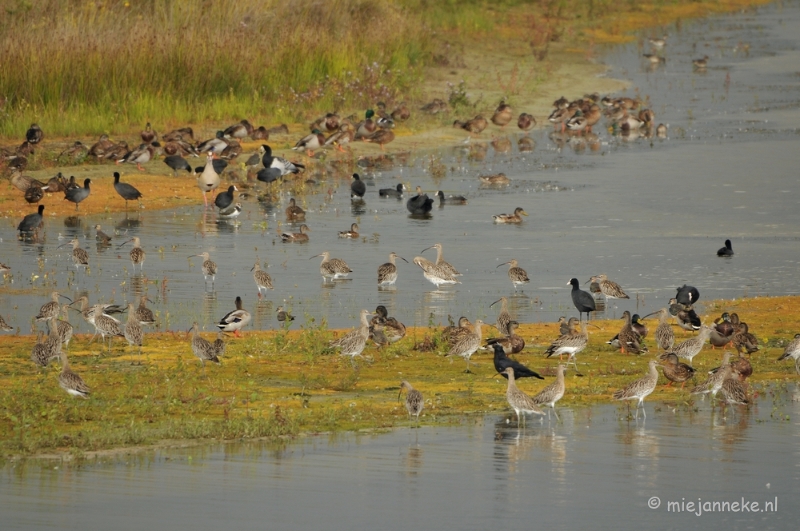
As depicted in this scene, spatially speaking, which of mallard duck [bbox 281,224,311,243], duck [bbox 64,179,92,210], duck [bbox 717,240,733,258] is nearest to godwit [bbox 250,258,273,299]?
mallard duck [bbox 281,224,311,243]

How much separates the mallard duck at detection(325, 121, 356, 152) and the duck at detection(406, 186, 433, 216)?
685cm

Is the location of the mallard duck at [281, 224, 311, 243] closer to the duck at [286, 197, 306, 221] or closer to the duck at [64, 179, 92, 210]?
the duck at [286, 197, 306, 221]

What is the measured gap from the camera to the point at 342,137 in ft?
118

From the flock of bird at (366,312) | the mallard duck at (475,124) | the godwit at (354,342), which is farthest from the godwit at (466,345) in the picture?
the mallard duck at (475,124)

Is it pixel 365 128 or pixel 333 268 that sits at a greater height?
pixel 365 128

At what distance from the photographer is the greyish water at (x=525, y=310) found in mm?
11898

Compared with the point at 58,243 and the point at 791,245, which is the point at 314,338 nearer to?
the point at 58,243

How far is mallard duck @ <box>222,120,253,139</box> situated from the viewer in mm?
35031

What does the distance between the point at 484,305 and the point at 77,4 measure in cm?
2104

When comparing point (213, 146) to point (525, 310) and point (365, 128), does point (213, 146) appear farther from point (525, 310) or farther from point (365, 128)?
point (525, 310)

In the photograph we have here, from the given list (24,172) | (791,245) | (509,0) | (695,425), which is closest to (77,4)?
(24,172)

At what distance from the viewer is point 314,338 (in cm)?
1731

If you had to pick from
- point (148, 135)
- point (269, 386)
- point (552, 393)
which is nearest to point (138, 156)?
point (148, 135)

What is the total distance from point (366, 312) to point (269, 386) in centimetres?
214
